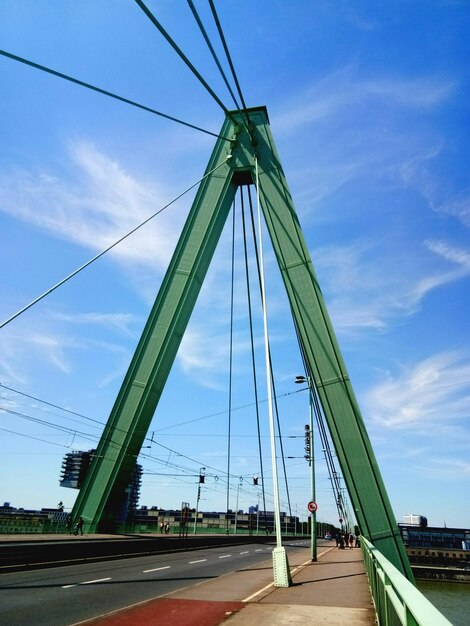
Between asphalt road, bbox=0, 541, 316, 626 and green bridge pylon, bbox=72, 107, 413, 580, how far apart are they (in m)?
4.25

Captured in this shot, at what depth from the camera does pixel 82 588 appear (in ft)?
32.4

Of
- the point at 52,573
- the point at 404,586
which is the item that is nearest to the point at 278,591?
the point at 52,573

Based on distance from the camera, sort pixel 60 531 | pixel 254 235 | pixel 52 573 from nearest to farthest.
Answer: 1. pixel 52 573
2. pixel 254 235
3. pixel 60 531

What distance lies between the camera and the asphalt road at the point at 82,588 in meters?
7.23

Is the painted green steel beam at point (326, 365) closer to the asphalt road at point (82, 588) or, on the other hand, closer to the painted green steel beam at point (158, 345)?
the painted green steel beam at point (158, 345)

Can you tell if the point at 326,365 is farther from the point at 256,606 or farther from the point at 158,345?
the point at 256,606

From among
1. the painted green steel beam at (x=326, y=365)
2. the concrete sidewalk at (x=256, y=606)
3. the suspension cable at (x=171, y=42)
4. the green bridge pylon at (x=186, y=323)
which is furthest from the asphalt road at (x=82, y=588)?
the suspension cable at (x=171, y=42)

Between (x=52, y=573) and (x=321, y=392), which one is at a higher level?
(x=321, y=392)

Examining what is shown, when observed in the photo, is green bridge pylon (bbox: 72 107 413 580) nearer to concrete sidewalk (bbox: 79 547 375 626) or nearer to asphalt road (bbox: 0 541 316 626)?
asphalt road (bbox: 0 541 316 626)

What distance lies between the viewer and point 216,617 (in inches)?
284

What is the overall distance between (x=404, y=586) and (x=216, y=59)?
38.6 ft

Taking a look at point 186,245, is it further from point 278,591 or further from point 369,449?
point 278,591

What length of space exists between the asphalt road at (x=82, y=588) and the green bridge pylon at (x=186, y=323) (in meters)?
4.25

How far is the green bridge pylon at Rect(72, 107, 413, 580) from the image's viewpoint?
16125mm
